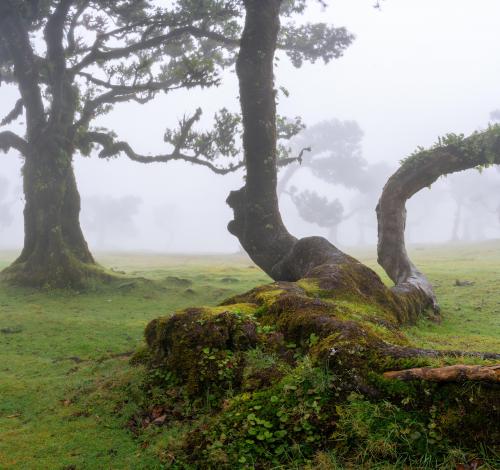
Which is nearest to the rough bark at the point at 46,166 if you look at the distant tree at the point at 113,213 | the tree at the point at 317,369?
the tree at the point at 317,369

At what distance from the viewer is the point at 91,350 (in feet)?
34.1

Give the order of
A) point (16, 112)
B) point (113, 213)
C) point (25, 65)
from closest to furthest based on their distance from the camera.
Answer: point (25, 65) < point (16, 112) < point (113, 213)

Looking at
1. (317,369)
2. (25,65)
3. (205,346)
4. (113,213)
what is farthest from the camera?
(113,213)

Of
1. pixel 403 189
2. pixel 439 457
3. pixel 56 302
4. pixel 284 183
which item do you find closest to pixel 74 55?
pixel 56 302

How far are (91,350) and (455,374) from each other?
8367 millimetres

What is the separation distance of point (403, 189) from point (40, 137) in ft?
48.7

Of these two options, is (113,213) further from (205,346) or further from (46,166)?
(205,346)

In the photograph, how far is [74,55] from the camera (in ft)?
74.3

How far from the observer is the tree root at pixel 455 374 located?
4066 mm

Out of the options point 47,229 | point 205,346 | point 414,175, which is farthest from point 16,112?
point 205,346

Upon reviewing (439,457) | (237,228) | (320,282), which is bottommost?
(439,457)

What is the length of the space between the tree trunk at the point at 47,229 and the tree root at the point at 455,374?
54.1 feet

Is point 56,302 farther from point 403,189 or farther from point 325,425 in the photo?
point 325,425

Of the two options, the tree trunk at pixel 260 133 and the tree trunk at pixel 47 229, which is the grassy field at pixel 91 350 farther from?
the tree trunk at pixel 260 133
